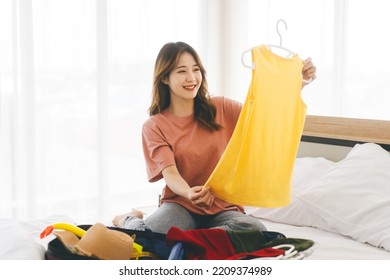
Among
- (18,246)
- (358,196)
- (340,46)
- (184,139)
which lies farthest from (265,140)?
(340,46)

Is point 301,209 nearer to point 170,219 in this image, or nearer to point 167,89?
point 170,219

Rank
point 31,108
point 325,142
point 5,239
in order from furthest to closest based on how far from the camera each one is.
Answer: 1. point 31,108
2. point 325,142
3. point 5,239

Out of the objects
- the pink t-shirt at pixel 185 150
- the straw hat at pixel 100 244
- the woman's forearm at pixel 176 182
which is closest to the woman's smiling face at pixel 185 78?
the pink t-shirt at pixel 185 150

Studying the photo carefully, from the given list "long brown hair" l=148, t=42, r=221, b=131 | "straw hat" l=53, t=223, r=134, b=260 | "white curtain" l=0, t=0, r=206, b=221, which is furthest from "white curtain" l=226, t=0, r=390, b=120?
"straw hat" l=53, t=223, r=134, b=260

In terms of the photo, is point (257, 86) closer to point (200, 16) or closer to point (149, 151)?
point (149, 151)

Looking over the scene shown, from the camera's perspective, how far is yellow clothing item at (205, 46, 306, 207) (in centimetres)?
180

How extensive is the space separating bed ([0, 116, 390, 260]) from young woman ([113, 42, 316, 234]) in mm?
302

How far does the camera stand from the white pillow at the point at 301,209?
7.34 ft

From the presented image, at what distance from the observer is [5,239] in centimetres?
167

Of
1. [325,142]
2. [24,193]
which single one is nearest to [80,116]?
[24,193]

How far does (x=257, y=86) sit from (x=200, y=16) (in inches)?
96.2

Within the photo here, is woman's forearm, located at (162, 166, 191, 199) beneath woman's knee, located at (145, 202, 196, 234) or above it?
above

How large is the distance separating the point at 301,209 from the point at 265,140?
0.60 metres

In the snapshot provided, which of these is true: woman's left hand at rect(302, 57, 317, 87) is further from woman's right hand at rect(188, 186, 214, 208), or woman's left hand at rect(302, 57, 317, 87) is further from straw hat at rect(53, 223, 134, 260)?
straw hat at rect(53, 223, 134, 260)
